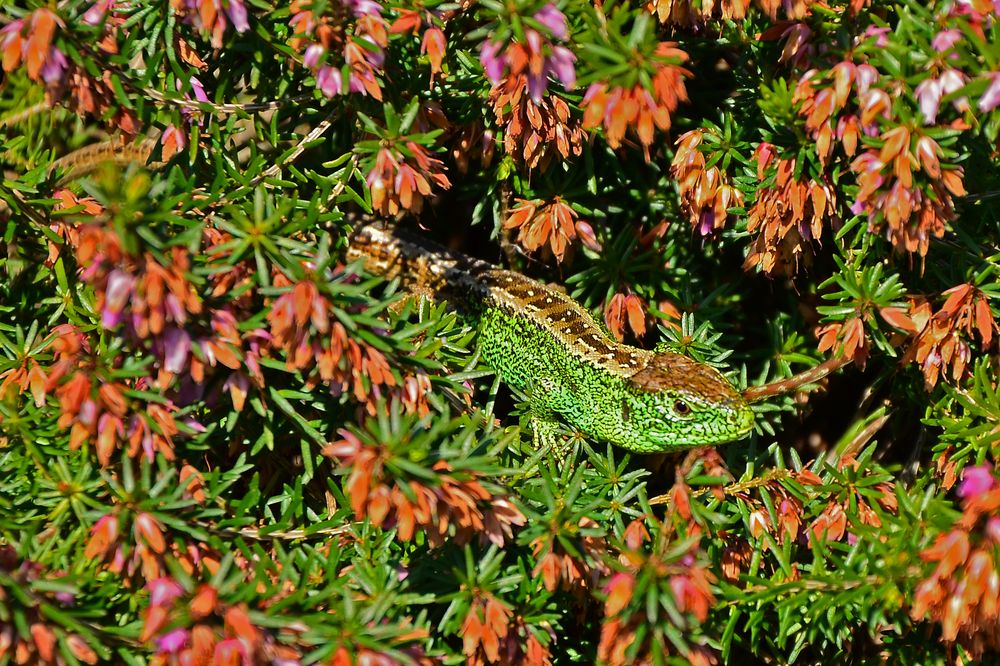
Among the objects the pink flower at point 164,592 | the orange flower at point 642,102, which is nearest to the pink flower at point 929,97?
the orange flower at point 642,102

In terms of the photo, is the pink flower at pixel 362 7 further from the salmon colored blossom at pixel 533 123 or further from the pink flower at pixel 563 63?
the pink flower at pixel 563 63

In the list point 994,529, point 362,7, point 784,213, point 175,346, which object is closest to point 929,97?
point 784,213

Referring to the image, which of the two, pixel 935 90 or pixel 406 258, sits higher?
pixel 935 90

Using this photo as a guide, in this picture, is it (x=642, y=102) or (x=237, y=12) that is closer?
(x=642, y=102)

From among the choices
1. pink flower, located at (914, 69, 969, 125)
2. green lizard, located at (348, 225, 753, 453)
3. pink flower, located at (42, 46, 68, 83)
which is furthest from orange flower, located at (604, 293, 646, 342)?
pink flower, located at (42, 46, 68, 83)

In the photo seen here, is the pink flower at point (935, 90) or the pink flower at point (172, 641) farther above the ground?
the pink flower at point (935, 90)

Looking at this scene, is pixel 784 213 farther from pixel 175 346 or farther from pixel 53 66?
pixel 53 66

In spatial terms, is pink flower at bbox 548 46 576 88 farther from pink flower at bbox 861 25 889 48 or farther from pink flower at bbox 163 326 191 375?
pink flower at bbox 163 326 191 375
